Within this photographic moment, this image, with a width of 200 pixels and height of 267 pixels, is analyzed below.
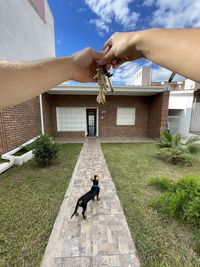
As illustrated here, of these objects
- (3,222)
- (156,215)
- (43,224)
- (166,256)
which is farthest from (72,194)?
(166,256)

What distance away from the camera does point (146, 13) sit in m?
5.56

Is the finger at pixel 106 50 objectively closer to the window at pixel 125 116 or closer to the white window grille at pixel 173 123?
the window at pixel 125 116

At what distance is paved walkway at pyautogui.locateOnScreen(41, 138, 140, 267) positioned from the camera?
1438 millimetres

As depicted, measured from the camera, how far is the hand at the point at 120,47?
56cm

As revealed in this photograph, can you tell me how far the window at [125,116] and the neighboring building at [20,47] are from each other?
505cm

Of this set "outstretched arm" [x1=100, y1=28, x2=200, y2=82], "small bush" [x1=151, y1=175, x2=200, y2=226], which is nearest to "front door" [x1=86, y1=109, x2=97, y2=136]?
"small bush" [x1=151, y1=175, x2=200, y2=226]

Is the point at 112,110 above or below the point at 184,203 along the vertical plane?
above

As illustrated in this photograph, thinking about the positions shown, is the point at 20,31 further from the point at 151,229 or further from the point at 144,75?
the point at 144,75

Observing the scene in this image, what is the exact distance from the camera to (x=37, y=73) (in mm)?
619

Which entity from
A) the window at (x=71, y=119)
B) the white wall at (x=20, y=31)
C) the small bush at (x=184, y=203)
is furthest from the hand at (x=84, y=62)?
the window at (x=71, y=119)

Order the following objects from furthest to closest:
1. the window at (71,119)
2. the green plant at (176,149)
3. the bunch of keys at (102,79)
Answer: the window at (71,119) → the green plant at (176,149) → the bunch of keys at (102,79)

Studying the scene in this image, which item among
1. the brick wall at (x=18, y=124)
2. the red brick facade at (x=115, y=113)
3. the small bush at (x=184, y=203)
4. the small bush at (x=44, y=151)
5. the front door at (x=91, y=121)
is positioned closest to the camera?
the small bush at (x=184, y=203)

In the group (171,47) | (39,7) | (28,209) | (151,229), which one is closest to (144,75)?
(39,7)

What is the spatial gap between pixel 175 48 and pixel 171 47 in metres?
0.01
